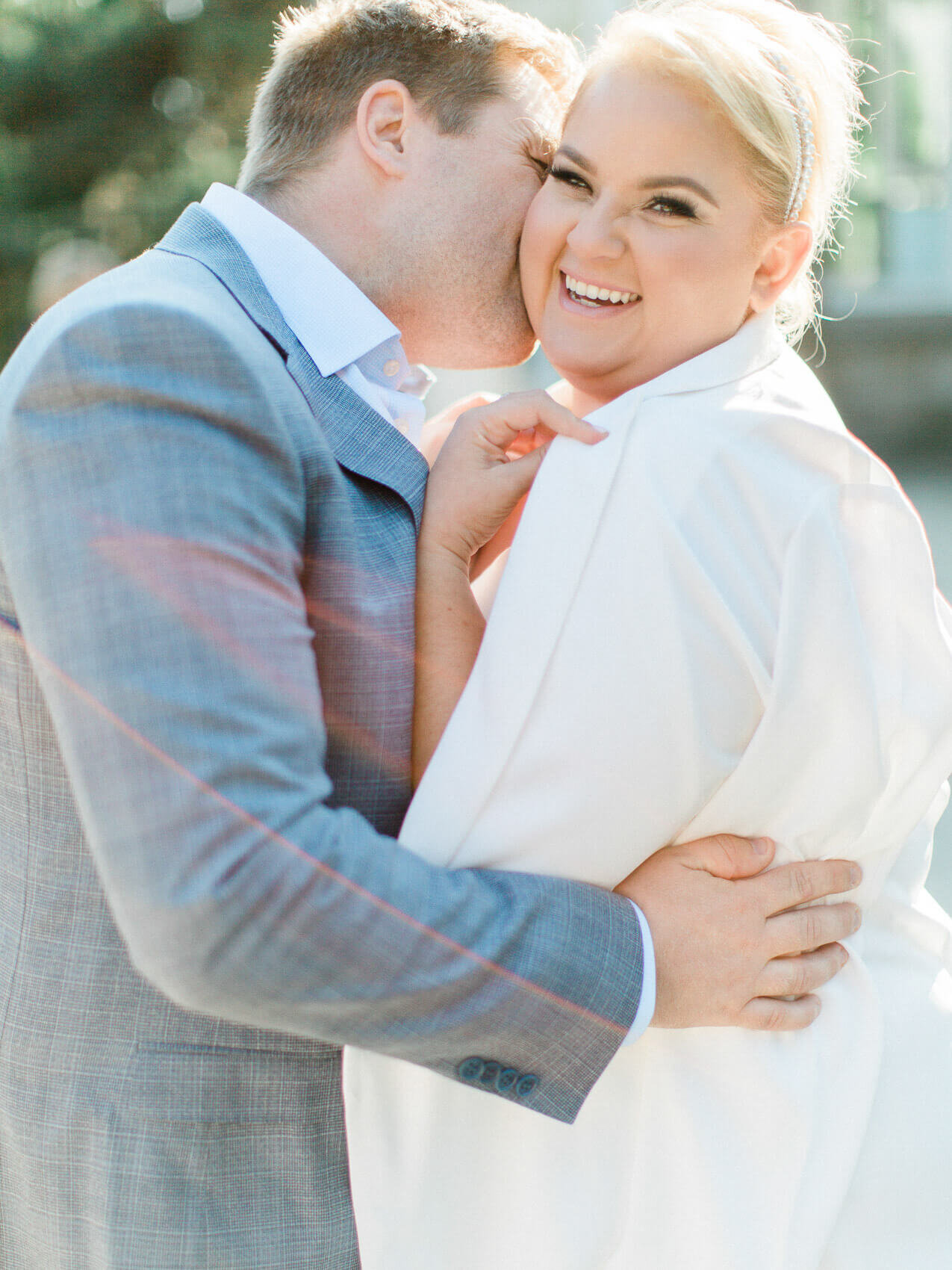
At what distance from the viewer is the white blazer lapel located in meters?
1.39

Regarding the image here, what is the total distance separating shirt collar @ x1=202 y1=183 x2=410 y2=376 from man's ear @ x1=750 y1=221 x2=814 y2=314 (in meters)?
0.58

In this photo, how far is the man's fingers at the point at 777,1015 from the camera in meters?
1.44

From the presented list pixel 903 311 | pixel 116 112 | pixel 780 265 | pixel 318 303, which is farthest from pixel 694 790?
Answer: pixel 903 311

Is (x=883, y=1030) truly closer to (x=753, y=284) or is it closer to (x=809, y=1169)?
(x=809, y=1169)

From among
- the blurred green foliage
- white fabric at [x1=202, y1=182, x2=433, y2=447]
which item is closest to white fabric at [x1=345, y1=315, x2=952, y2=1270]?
white fabric at [x1=202, y1=182, x2=433, y2=447]

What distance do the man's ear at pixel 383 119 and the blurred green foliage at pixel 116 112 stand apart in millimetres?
8346

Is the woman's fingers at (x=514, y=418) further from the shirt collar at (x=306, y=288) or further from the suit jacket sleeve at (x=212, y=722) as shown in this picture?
the suit jacket sleeve at (x=212, y=722)

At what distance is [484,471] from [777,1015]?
77 cm

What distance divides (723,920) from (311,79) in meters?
1.46

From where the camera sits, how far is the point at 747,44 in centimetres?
172

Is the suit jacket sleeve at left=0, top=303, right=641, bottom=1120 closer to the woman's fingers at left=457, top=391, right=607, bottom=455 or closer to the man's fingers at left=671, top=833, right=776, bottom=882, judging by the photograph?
the man's fingers at left=671, top=833, right=776, bottom=882

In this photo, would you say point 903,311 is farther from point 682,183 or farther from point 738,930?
point 738,930

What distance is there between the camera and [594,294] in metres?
1.90

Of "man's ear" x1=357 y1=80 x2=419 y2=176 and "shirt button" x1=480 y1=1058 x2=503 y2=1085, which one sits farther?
"man's ear" x1=357 y1=80 x2=419 y2=176
